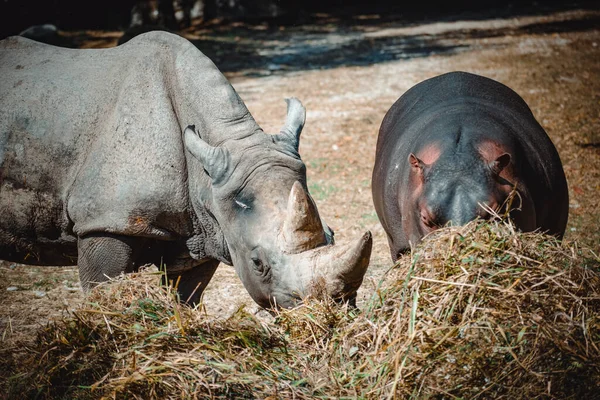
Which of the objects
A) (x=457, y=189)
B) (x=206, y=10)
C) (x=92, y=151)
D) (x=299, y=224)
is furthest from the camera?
(x=206, y=10)

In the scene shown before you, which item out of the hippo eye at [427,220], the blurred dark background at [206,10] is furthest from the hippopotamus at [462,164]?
the blurred dark background at [206,10]

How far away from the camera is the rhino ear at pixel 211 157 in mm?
4301

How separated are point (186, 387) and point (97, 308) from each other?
34.9 inches

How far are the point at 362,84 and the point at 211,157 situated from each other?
33.1ft

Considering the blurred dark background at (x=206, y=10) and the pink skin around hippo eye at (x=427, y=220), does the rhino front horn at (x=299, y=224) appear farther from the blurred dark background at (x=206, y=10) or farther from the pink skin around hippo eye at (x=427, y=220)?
the blurred dark background at (x=206, y=10)

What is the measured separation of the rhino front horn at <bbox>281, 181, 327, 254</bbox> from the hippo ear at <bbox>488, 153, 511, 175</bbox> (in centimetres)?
112

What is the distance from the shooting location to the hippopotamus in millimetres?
4035

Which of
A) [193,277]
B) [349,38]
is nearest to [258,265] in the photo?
[193,277]

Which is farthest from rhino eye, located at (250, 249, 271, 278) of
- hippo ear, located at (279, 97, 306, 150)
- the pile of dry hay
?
hippo ear, located at (279, 97, 306, 150)

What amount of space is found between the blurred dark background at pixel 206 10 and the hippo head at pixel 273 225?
443 inches

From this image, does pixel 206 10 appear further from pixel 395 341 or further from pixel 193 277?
pixel 395 341

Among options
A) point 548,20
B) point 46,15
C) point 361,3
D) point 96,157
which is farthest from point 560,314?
point 361,3

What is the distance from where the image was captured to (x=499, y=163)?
13.4 ft

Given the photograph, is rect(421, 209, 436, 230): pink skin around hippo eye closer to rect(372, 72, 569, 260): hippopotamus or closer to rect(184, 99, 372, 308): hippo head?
rect(372, 72, 569, 260): hippopotamus
